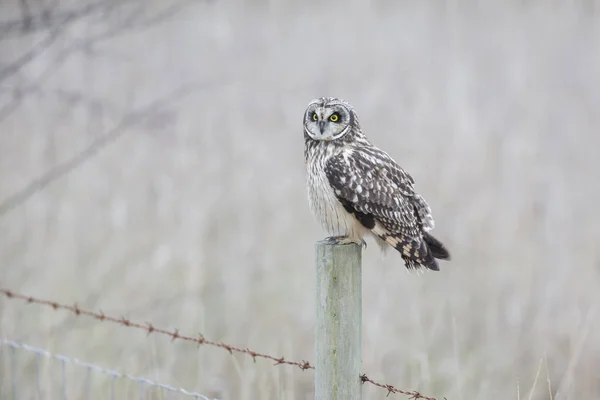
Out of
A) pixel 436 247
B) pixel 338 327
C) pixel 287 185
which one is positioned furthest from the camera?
pixel 287 185

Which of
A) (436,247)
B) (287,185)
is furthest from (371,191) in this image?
(287,185)

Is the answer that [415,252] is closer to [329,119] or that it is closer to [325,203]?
[325,203]

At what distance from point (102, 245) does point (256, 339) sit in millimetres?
1381

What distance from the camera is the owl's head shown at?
3264 millimetres

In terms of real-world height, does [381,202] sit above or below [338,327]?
above

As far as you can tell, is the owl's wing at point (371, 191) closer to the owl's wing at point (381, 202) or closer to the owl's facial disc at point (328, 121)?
the owl's wing at point (381, 202)

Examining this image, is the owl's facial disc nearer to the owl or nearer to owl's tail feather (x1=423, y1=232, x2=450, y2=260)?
the owl

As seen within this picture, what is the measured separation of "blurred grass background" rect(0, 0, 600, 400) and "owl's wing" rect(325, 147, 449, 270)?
1.42 feet

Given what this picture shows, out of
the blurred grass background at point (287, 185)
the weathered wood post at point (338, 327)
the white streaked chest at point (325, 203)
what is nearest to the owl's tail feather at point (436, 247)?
the white streaked chest at point (325, 203)

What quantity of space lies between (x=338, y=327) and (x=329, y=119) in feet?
4.35

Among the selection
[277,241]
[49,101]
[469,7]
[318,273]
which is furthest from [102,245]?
[469,7]

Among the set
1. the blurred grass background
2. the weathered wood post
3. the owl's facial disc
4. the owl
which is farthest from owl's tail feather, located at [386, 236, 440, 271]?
the weathered wood post

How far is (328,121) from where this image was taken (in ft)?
10.8

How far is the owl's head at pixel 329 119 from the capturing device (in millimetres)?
3264
